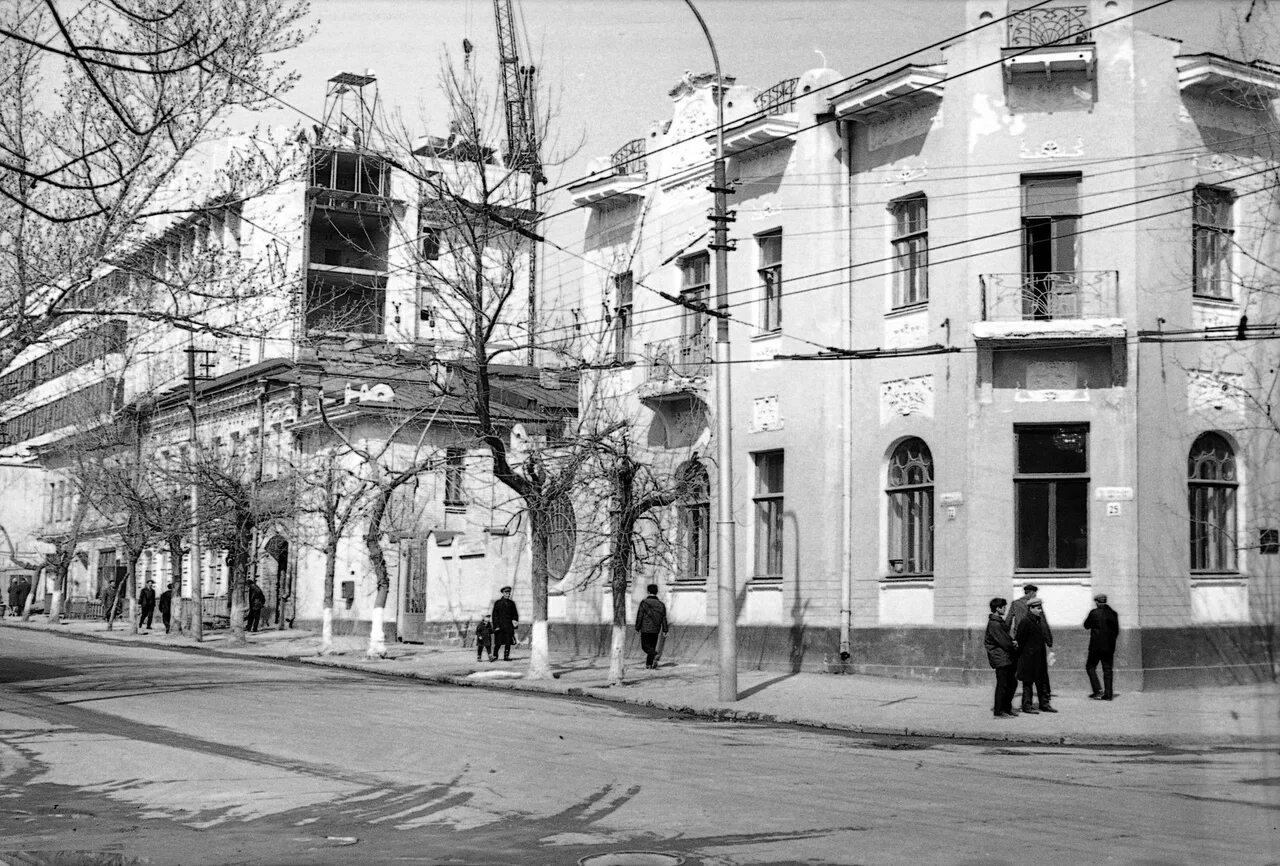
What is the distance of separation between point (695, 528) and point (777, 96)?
9.12 metres

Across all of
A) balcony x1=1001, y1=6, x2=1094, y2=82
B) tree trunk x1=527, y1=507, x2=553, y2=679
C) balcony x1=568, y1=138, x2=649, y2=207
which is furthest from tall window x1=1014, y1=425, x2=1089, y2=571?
balcony x1=568, y1=138, x2=649, y2=207

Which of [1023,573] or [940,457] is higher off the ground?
[940,457]

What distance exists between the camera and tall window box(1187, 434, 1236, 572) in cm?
2414

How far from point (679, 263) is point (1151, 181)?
34.0 feet

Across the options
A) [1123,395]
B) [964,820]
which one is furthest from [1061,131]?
[964,820]

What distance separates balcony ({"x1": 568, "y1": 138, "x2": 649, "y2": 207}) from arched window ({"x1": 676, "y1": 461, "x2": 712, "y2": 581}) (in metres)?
6.64

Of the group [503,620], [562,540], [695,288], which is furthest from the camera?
[562,540]

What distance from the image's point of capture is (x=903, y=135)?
2650 cm

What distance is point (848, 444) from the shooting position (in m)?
27.2

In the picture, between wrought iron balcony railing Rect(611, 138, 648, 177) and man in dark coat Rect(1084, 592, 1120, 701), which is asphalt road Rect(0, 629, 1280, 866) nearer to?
man in dark coat Rect(1084, 592, 1120, 701)

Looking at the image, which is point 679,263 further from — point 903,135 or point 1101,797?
point 1101,797

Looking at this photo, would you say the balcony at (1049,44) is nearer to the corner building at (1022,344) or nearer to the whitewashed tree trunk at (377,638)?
the corner building at (1022,344)

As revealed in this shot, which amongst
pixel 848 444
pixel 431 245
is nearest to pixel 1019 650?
pixel 848 444

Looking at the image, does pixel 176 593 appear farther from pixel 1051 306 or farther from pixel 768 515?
pixel 1051 306
